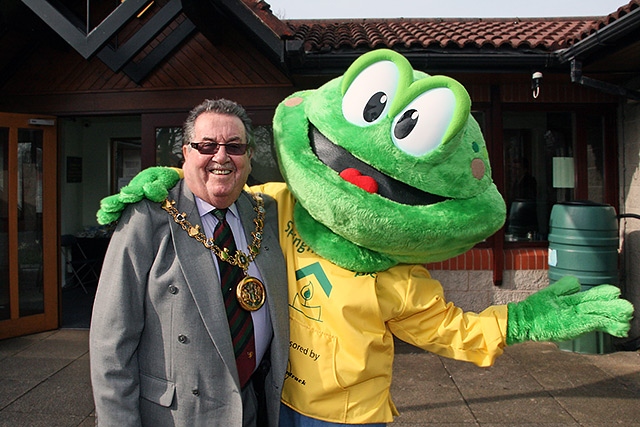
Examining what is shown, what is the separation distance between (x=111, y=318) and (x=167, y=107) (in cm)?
436

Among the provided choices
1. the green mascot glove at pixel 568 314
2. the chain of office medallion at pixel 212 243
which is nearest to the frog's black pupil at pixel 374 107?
the chain of office medallion at pixel 212 243

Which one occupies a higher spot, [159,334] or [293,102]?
[293,102]

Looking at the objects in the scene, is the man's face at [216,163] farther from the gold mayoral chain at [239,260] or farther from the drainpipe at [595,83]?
the drainpipe at [595,83]

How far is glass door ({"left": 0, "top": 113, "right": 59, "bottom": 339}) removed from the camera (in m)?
5.76

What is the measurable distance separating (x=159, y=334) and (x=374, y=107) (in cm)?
113

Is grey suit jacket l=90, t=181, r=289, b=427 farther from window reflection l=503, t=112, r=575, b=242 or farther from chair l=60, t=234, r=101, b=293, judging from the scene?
chair l=60, t=234, r=101, b=293

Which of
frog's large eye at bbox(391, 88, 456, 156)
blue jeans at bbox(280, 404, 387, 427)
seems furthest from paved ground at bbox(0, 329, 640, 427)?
frog's large eye at bbox(391, 88, 456, 156)

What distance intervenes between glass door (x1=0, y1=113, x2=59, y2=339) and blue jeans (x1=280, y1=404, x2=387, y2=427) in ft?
16.4

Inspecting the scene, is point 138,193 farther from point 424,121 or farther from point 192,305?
point 424,121

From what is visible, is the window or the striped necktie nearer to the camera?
the striped necktie

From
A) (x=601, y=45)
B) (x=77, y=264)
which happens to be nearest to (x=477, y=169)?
(x=601, y=45)

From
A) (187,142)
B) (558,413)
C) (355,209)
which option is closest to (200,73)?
(187,142)

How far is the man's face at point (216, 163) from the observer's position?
5.97ft

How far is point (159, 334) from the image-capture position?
177 cm
